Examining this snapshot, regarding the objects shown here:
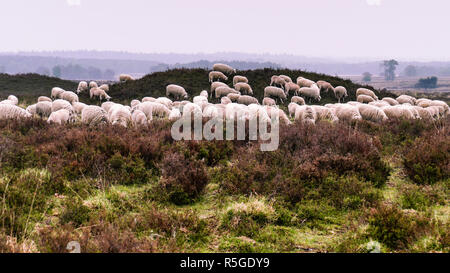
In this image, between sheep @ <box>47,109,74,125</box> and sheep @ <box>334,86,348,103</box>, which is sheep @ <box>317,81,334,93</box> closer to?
sheep @ <box>334,86,348,103</box>

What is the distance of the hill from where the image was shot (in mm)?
25938

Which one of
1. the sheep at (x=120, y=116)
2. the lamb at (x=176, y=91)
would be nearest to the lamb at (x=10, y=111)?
the sheep at (x=120, y=116)

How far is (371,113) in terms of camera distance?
14.0 meters

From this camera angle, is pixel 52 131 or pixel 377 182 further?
pixel 52 131

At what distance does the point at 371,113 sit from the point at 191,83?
1647 centimetres

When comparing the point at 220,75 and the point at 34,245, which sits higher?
the point at 220,75

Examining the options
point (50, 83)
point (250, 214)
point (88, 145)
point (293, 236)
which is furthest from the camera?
point (50, 83)

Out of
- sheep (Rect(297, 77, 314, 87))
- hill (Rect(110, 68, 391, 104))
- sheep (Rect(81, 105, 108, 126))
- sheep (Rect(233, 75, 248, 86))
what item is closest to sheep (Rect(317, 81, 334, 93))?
hill (Rect(110, 68, 391, 104))

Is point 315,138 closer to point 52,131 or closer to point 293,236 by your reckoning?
point 293,236

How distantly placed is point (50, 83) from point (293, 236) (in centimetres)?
4056

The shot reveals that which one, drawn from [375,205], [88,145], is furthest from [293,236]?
[88,145]

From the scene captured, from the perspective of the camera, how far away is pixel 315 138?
817cm

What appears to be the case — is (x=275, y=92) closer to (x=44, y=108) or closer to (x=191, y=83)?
(x=191, y=83)
